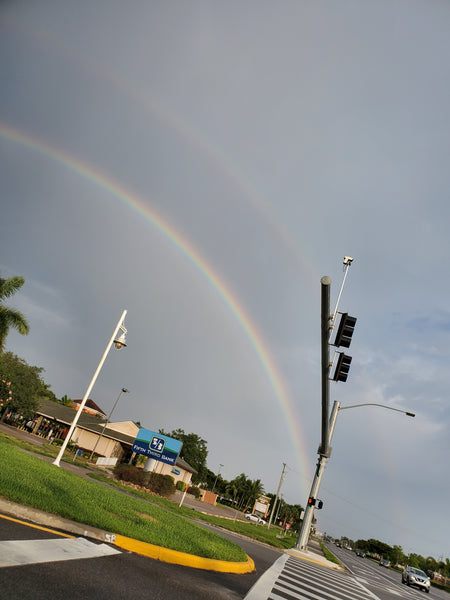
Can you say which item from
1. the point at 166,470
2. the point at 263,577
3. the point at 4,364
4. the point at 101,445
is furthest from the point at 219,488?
the point at 263,577

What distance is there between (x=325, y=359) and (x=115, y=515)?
7.20 metres

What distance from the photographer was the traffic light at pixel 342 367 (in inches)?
495

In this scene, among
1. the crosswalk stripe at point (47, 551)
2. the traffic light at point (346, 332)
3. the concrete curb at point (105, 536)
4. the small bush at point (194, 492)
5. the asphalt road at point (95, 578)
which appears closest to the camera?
the asphalt road at point (95, 578)

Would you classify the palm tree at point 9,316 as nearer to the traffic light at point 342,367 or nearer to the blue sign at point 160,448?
the blue sign at point 160,448

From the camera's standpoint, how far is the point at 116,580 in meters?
5.20

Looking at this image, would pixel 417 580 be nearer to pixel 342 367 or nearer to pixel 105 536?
pixel 342 367

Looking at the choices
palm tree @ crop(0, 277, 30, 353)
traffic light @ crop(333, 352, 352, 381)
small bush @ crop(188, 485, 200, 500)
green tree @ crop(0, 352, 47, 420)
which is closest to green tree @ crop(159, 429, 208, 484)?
small bush @ crop(188, 485, 200, 500)

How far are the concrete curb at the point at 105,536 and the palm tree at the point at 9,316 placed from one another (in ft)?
85.1

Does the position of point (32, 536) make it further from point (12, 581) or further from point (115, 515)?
point (115, 515)

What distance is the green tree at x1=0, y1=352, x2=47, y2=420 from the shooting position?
48.1 m

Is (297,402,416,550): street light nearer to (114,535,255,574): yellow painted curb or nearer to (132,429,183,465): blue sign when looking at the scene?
(132,429,183,465): blue sign

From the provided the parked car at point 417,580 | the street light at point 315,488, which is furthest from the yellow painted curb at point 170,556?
the parked car at point 417,580

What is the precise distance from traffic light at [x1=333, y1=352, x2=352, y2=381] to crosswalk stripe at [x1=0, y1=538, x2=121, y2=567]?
824 centimetres

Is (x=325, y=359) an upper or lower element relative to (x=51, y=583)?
upper
